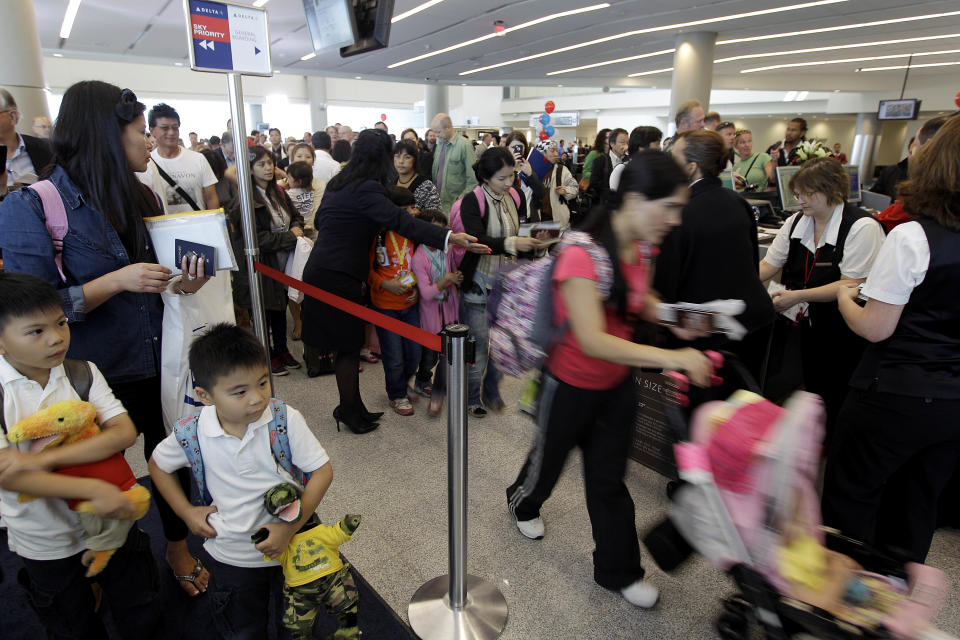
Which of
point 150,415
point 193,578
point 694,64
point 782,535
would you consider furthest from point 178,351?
point 694,64

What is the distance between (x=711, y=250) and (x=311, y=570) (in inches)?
72.1

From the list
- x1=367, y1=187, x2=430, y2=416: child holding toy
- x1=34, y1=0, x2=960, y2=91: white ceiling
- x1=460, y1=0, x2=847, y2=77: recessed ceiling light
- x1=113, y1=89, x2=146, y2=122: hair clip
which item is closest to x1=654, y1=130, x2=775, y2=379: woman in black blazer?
x1=367, y1=187, x2=430, y2=416: child holding toy

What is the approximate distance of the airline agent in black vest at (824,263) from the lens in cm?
233

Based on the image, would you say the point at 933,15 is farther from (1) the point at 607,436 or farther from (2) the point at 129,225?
(2) the point at 129,225

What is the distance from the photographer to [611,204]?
1709 millimetres

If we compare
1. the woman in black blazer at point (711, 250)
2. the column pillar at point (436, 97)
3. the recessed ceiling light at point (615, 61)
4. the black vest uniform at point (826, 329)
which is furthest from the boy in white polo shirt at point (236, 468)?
the column pillar at point (436, 97)

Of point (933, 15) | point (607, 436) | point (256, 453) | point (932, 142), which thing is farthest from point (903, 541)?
point (933, 15)

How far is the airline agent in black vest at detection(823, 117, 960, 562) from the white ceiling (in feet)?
28.5

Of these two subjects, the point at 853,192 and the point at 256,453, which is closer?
the point at 256,453

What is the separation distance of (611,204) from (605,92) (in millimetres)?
26379

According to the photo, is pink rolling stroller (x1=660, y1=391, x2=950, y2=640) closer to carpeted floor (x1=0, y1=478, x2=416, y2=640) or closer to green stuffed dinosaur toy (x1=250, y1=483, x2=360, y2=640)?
green stuffed dinosaur toy (x1=250, y1=483, x2=360, y2=640)

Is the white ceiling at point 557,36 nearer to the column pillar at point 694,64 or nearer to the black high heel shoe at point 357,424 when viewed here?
the column pillar at point 694,64

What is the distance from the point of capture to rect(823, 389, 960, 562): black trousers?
5.76 ft

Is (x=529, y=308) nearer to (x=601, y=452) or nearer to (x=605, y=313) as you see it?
(x=605, y=313)
